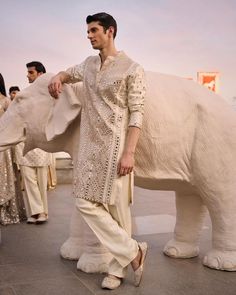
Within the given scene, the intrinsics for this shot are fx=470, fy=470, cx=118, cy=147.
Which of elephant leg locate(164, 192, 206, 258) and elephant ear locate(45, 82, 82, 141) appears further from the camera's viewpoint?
elephant leg locate(164, 192, 206, 258)

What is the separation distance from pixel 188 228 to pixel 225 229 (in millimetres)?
340

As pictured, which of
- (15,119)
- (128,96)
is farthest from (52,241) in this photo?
(128,96)

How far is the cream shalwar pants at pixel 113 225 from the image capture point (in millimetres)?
2305

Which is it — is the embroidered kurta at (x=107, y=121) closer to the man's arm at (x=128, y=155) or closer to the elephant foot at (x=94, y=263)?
the man's arm at (x=128, y=155)

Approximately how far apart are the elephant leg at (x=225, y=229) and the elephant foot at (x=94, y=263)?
618 mm

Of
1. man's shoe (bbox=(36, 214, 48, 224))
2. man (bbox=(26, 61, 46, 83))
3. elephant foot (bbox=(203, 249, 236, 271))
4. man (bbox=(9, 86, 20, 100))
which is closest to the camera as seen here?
elephant foot (bbox=(203, 249, 236, 271))

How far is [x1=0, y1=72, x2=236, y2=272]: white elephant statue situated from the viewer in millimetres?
2572

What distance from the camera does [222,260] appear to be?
106 inches

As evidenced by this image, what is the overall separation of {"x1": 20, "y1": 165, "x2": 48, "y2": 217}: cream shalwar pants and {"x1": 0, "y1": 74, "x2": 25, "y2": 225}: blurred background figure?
0.37 feet

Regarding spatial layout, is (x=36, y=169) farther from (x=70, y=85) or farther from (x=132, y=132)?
(x=132, y=132)

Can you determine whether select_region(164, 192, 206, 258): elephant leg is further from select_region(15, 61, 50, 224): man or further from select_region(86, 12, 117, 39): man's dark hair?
select_region(15, 61, 50, 224): man

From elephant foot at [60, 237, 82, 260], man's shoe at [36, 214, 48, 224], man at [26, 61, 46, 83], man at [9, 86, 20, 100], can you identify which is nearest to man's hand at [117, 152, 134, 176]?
elephant foot at [60, 237, 82, 260]

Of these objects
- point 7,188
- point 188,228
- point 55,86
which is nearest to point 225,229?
point 188,228

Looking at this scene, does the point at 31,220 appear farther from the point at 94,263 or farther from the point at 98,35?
the point at 98,35
